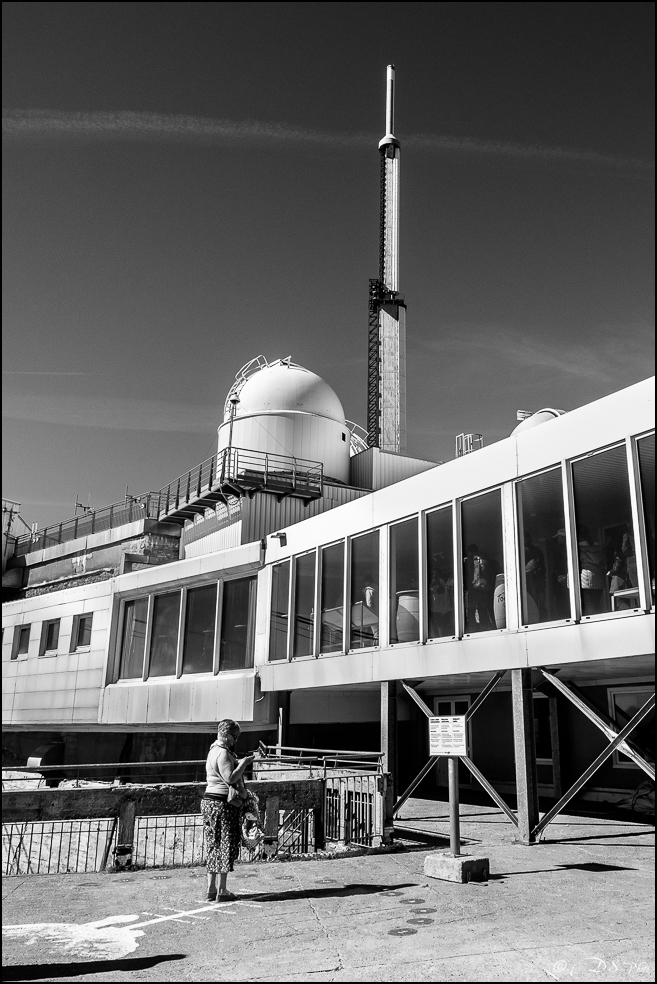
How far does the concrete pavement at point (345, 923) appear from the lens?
5773 millimetres

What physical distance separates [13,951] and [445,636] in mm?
9430

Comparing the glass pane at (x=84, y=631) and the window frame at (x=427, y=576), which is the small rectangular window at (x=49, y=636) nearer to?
the glass pane at (x=84, y=631)

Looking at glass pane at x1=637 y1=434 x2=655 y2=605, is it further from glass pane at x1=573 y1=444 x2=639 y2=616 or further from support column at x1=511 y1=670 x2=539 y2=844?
support column at x1=511 y1=670 x2=539 y2=844

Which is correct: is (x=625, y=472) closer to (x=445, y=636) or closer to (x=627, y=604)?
(x=627, y=604)

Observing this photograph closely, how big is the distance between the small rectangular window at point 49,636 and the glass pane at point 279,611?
13276mm

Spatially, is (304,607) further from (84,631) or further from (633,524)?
(84,631)

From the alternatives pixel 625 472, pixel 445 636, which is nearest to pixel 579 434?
pixel 625 472

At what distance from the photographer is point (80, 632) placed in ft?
91.5

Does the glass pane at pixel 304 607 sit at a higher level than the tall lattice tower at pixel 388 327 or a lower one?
lower

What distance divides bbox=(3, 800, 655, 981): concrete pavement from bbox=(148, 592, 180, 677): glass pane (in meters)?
13.5

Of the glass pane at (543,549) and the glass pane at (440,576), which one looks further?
the glass pane at (440,576)

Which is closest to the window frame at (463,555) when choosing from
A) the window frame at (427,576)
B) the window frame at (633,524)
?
the window frame at (427,576)

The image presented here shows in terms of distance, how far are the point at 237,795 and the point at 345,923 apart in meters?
1.77

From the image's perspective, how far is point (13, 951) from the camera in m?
6.33
